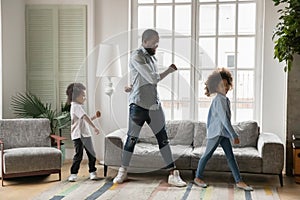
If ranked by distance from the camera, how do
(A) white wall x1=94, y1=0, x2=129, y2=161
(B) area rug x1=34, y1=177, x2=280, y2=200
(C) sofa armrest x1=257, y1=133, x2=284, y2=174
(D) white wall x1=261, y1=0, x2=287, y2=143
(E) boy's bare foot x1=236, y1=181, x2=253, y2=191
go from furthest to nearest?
(A) white wall x1=94, y1=0, x2=129, y2=161, (D) white wall x1=261, y1=0, x2=287, y2=143, (C) sofa armrest x1=257, y1=133, x2=284, y2=174, (E) boy's bare foot x1=236, y1=181, x2=253, y2=191, (B) area rug x1=34, y1=177, x2=280, y2=200

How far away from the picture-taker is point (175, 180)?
442 cm

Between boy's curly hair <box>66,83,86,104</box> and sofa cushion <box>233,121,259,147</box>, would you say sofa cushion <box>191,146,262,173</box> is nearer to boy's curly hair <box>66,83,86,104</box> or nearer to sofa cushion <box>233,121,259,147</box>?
sofa cushion <box>233,121,259,147</box>

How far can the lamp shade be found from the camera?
513cm

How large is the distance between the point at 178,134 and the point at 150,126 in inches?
23.0

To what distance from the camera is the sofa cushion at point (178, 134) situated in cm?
504

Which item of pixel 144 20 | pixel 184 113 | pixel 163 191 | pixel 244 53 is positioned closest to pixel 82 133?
pixel 163 191

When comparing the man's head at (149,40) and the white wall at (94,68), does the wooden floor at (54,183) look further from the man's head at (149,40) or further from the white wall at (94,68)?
the man's head at (149,40)

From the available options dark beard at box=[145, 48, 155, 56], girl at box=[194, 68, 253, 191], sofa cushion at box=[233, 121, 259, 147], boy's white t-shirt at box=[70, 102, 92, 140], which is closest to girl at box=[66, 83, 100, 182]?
boy's white t-shirt at box=[70, 102, 92, 140]

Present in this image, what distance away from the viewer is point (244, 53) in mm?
5375

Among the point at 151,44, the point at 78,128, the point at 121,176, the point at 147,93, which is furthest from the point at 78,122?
the point at 151,44

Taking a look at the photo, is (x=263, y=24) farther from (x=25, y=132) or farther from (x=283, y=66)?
(x=25, y=132)

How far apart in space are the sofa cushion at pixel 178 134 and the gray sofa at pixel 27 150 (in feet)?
3.32

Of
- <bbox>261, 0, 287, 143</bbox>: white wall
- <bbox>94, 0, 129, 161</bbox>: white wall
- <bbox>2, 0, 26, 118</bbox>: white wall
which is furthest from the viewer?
<bbox>94, 0, 129, 161</bbox>: white wall

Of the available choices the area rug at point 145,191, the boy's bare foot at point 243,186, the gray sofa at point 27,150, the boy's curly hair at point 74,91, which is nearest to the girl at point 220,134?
the boy's bare foot at point 243,186
